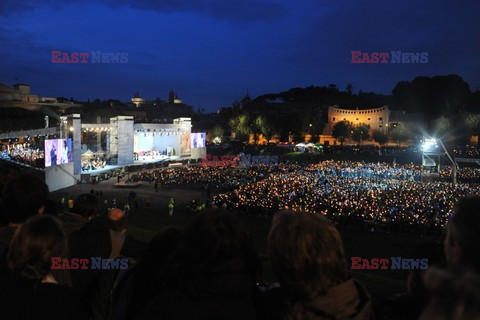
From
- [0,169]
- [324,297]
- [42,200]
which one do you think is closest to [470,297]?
[324,297]

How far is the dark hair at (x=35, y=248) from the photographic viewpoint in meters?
2.29

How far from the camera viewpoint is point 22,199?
323cm

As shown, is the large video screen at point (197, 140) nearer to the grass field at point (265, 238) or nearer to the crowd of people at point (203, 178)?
the crowd of people at point (203, 178)

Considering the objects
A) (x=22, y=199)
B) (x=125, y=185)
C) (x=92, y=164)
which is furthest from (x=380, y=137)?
(x=22, y=199)

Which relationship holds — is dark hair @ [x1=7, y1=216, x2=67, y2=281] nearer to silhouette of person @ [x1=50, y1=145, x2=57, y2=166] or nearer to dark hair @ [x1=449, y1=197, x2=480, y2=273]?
dark hair @ [x1=449, y1=197, x2=480, y2=273]

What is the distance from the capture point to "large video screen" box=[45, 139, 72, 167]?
1072 inches

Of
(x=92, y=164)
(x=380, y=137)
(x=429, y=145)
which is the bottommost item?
(x=92, y=164)

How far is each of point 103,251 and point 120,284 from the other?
1.02 metres

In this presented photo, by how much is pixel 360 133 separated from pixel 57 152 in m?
52.7

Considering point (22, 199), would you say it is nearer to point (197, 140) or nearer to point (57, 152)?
point (57, 152)

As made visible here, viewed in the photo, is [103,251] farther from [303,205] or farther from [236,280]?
[303,205]

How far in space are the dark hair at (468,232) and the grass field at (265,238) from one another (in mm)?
4363

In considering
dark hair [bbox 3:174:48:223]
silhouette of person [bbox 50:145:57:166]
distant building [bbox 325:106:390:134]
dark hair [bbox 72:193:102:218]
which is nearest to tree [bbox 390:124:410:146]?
distant building [bbox 325:106:390:134]

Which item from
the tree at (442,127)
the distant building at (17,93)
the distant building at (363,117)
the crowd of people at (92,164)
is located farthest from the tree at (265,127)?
the distant building at (17,93)
